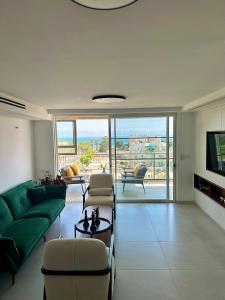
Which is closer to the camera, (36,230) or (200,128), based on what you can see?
(36,230)

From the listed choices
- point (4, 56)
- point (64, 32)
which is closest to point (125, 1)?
point (64, 32)

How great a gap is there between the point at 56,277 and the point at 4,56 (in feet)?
6.37

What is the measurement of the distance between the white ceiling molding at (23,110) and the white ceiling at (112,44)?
0.45 meters

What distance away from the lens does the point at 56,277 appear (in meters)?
2.00

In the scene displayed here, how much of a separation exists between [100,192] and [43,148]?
6.57ft

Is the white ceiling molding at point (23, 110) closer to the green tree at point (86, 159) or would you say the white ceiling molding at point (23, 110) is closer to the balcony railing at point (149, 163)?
the balcony railing at point (149, 163)

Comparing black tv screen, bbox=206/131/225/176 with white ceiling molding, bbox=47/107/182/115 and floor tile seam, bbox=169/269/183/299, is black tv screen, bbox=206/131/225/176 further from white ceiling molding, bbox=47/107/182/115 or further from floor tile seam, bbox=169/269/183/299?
floor tile seam, bbox=169/269/183/299

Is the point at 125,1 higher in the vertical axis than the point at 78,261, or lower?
higher

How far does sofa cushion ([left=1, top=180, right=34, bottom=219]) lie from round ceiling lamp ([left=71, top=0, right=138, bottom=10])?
357cm

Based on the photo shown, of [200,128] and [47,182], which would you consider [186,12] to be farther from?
[47,182]

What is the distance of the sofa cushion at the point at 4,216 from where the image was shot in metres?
3.42

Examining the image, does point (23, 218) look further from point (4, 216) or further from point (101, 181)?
point (101, 181)

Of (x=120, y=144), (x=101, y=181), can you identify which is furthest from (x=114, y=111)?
(x=101, y=181)

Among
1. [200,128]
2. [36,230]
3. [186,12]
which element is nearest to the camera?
[186,12]
